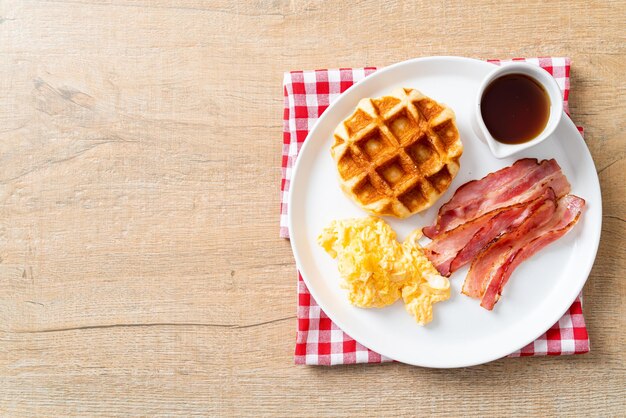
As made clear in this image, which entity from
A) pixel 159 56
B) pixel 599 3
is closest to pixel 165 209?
pixel 159 56

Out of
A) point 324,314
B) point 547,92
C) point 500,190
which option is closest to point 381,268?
A: point 324,314

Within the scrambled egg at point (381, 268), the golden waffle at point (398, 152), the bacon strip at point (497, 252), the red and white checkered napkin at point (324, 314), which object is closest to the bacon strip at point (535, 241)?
the bacon strip at point (497, 252)

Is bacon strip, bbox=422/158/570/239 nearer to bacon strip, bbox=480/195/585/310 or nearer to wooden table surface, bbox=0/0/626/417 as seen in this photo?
bacon strip, bbox=480/195/585/310

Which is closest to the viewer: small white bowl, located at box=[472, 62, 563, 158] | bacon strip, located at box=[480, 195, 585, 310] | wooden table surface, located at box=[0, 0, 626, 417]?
small white bowl, located at box=[472, 62, 563, 158]

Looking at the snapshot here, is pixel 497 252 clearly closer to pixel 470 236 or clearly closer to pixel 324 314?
pixel 470 236

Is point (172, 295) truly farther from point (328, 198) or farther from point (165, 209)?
point (328, 198)

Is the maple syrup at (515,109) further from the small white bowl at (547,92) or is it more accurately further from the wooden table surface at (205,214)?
the wooden table surface at (205,214)

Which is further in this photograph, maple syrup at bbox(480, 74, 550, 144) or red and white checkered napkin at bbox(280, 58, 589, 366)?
red and white checkered napkin at bbox(280, 58, 589, 366)

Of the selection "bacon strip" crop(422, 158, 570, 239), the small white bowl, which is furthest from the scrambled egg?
the small white bowl
